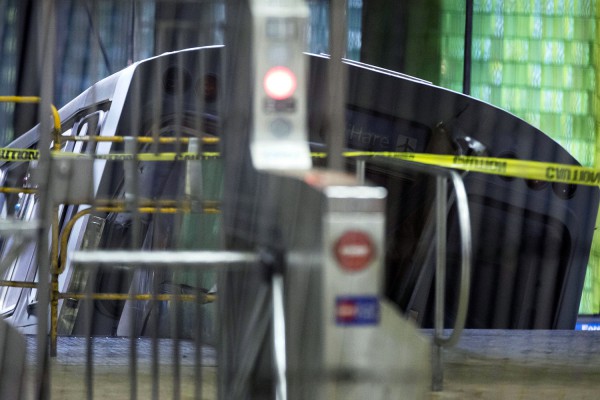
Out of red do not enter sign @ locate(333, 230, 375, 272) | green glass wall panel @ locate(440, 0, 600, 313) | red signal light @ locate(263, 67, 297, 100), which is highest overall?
green glass wall panel @ locate(440, 0, 600, 313)

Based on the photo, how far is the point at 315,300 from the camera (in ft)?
9.34

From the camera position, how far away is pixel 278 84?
3.50 meters

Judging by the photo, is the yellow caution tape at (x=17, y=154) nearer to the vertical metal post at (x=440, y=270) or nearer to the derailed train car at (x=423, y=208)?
the derailed train car at (x=423, y=208)

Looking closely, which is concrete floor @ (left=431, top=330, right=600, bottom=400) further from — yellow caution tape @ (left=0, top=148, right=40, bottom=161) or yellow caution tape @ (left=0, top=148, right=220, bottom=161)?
yellow caution tape @ (left=0, top=148, right=40, bottom=161)

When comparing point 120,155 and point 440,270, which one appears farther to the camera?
point 120,155

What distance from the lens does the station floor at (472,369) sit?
16.6ft

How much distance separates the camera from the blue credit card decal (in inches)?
107

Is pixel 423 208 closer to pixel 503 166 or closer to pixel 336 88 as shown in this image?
pixel 503 166

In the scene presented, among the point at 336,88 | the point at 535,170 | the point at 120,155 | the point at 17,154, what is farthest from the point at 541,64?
the point at 336,88

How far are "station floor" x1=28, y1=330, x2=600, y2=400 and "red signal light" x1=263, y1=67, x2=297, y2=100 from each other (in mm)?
1581

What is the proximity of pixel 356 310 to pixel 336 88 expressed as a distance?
133 cm

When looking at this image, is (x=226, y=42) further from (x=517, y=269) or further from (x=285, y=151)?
(x=517, y=269)

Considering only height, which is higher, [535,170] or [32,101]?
[32,101]

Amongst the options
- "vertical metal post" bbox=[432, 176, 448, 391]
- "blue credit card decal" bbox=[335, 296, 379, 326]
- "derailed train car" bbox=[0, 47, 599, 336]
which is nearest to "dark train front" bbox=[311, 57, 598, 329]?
"derailed train car" bbox=[0, 47, 599, 336]
